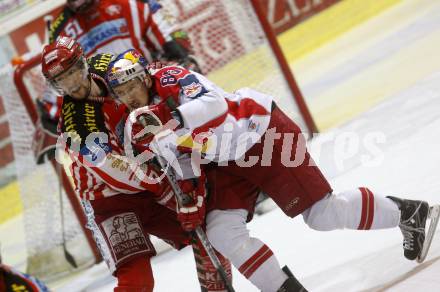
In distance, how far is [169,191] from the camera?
3.22 metres

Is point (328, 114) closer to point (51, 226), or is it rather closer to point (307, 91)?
point (307, 91)

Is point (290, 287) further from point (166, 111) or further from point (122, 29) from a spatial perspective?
point (122, 29)

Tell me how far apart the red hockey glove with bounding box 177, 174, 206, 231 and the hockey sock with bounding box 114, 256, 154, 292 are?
0.76ft

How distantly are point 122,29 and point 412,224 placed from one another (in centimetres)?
210

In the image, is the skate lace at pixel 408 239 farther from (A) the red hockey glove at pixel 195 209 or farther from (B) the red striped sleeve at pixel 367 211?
(A) the red hockey glove at pixel 195 209

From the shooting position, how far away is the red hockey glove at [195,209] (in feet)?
9.51

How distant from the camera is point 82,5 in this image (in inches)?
177

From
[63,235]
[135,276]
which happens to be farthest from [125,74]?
[63,235]

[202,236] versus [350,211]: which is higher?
[202,236]

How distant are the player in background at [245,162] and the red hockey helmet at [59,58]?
0.21 m

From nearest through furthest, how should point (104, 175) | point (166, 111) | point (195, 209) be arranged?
point (166, 111) < point (195, 209) < point (104, 175)

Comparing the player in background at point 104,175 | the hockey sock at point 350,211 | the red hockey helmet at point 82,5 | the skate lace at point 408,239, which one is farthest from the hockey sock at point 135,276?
the red hockey helmet at point 82,5

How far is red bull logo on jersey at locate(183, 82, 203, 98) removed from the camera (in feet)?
9.05

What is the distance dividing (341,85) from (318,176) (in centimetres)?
351
